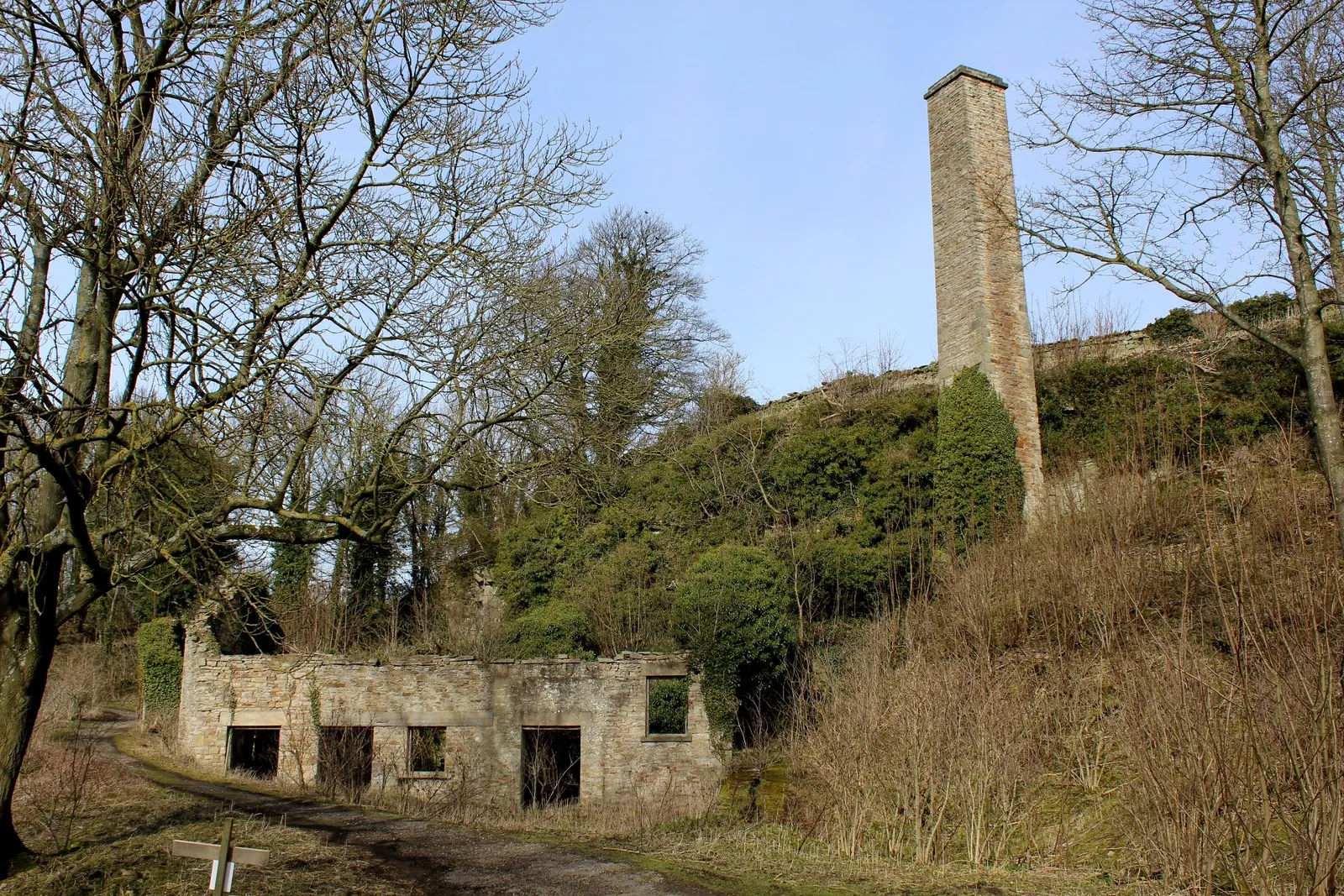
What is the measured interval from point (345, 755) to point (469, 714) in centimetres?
227

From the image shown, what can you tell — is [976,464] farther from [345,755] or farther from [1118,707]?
[345,755]

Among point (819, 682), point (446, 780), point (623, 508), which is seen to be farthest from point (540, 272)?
point (623, 508)

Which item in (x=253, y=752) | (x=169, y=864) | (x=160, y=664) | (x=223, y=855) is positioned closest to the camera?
(x=223, y=855)

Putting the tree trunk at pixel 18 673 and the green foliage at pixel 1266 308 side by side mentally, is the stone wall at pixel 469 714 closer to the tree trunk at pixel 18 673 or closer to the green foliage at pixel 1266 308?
the tree trunk at pixel 18 673

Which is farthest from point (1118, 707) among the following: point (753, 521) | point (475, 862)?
point (753, 521)

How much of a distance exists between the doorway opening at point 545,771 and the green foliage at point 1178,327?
12.6 meters

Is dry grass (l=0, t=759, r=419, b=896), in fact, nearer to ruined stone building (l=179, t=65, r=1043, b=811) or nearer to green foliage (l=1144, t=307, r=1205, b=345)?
ruined stone building (l=179, t=65, r=1043, b=811)

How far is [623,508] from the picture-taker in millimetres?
19094

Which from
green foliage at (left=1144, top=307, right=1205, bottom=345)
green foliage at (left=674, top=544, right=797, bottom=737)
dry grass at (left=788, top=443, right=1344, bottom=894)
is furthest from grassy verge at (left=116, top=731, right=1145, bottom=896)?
green foliage at (left=1144, top=307, right=1205, bottom=345)

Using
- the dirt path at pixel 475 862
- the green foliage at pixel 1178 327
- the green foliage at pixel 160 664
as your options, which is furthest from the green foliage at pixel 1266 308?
the green foliage at pixel 160 664

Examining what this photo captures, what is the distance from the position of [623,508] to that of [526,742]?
5.63 m

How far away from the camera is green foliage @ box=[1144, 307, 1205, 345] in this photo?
53.2 feet

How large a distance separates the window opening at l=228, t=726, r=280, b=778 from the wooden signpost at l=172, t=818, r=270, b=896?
13199mm

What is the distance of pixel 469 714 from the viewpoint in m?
15.1
